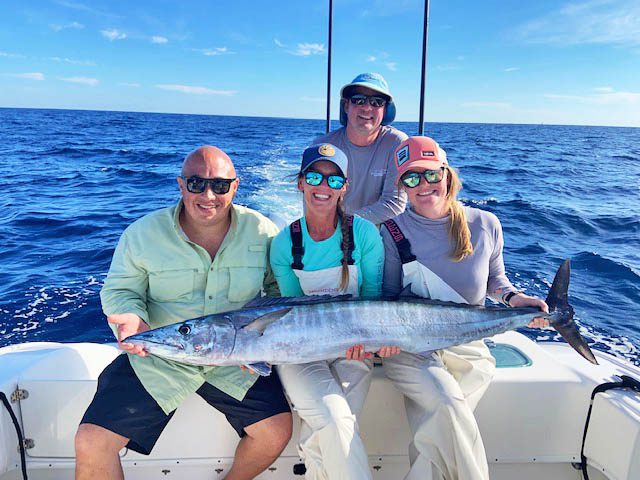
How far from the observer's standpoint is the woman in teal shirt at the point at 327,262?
7.20 feet

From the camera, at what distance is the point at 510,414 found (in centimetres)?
242

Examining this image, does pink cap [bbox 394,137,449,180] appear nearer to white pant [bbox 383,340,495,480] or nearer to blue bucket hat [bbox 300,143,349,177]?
blue bucket hat [bbox 300,143,349,177]

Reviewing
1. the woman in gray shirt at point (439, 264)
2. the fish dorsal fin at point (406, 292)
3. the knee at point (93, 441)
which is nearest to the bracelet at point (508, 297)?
the woman in gray shirt at point (439, 264)

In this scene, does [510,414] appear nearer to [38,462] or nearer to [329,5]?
[38,462]

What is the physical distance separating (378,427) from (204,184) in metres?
1.58

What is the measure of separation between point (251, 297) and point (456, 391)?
1155 millimetres

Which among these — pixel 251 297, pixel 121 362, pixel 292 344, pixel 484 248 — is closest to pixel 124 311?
pixel 121 362

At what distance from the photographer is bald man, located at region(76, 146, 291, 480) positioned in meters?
2.06

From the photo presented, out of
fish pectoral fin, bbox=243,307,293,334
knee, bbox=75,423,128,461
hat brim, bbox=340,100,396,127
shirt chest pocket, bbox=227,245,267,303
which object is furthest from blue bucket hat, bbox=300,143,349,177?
knee, bbox=75,423,128,461

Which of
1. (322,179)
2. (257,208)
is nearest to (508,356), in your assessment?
(322,179)

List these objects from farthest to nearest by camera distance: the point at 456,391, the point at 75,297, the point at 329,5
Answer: the point at 75,297
the point at 329,5
the point at 456,391

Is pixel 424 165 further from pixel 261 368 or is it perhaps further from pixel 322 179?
pixel 261 368

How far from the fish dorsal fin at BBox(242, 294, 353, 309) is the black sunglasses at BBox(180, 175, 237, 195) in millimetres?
594

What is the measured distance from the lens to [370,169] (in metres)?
3.56
